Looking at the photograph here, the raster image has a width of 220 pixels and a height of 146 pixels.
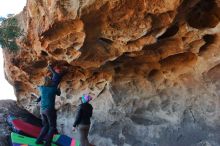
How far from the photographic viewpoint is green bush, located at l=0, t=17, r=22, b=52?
9.04 metres

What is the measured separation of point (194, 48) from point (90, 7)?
2244mm

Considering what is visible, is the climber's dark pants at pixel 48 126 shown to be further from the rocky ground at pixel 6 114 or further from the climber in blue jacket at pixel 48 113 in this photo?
the rocky ground at pixel 6 114

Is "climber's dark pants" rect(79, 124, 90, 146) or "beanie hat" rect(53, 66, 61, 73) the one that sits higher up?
"beanie hat" rect(53, 66, 61, 73)

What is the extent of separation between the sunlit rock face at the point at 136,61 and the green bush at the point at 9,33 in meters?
0.23

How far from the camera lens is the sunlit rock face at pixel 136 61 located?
6.98 meters

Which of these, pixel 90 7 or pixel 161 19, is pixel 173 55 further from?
pixel 90 7

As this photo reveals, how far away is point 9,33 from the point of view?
29.7ft

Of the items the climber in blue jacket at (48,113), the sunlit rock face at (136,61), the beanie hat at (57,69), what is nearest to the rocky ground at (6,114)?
the climber in blue jacket at (48,113)

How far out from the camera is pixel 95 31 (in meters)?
7.36

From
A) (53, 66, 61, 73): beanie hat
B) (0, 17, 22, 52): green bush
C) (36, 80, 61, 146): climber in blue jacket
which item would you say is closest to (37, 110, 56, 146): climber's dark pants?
(36, 80, 61, 146): climber in blue jacket

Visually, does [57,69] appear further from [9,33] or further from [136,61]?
[136,61]

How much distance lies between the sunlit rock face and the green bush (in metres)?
0.23

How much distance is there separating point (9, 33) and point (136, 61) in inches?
124

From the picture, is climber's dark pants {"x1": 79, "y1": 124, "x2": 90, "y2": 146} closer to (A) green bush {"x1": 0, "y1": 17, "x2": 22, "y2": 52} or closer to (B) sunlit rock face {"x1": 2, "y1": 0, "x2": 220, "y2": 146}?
(B) sunlit rock face {"x1": 2, "y1": 0, "x2": 220, "y2": 146}
